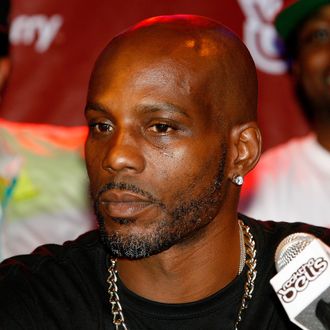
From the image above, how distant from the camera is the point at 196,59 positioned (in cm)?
276

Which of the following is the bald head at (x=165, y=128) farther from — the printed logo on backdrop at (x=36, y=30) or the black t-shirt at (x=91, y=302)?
the printed logo on backdrop at (x=36, y=30)

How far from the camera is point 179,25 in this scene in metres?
2.85

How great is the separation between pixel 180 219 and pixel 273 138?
7.79 ft

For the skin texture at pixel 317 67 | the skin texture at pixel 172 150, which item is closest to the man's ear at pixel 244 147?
the skin texture at pixel 172 150

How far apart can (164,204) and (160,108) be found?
1.00 feet

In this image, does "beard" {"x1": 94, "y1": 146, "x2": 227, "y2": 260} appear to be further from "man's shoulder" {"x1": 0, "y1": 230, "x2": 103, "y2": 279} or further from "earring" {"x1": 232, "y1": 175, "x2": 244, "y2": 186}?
"man's shoulder" {"x1": 0, "y1": 230, "x2": 103, "y2": 279}

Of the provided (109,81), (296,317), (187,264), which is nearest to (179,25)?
(109,81)

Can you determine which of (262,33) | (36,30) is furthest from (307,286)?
(36,30)

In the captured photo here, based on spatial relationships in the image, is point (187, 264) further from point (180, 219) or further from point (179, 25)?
point (179, 25)

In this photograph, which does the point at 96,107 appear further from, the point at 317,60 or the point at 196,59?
the point at 317,60

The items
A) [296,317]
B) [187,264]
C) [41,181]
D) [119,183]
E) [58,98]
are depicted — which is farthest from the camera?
[58,98]

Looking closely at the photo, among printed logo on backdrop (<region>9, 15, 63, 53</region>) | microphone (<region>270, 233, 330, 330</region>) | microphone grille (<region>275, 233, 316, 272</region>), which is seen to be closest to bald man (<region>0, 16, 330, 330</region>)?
microphone grille (<region>275, 233, 316, 272</region>)

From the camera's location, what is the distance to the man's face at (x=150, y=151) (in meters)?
2.61

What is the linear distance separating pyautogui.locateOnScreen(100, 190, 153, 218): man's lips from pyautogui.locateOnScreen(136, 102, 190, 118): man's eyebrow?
268 mm
